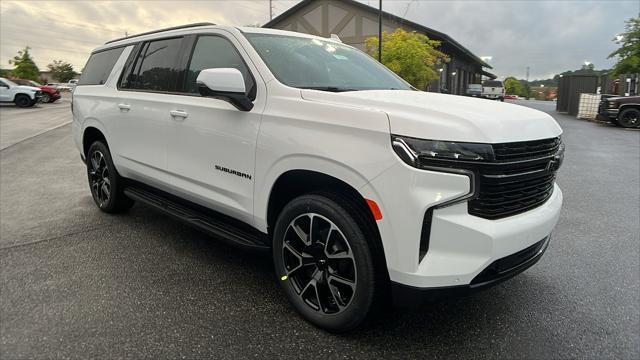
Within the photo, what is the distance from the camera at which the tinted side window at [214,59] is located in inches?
129

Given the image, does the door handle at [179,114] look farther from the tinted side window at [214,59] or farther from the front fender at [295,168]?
the front fender at [295,168]

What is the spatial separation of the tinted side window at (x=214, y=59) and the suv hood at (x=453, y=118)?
0.63m

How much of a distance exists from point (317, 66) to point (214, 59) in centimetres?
81

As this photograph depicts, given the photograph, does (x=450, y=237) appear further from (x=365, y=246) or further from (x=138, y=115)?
(x=138, y=115)

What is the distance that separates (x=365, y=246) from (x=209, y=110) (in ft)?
5.39

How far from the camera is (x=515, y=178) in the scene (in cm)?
244

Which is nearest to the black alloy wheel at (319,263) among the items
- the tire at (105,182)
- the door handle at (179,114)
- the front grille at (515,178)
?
the front grille at (515,178)

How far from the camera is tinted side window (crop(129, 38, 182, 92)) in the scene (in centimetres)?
397

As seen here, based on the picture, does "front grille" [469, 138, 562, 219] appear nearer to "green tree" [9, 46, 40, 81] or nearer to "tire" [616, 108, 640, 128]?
"tire" [616, 108, 640, 128]

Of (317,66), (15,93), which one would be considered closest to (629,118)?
(317,66)

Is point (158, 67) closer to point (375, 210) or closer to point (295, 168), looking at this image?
point (295, 168)

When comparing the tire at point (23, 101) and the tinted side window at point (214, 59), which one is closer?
the tinted side window at point (214, 59)

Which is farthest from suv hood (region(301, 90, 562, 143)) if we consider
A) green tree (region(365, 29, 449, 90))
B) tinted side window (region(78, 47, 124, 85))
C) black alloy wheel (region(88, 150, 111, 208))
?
green tree (region(365, 29, 449, 90))

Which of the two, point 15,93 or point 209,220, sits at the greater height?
point 15,93
